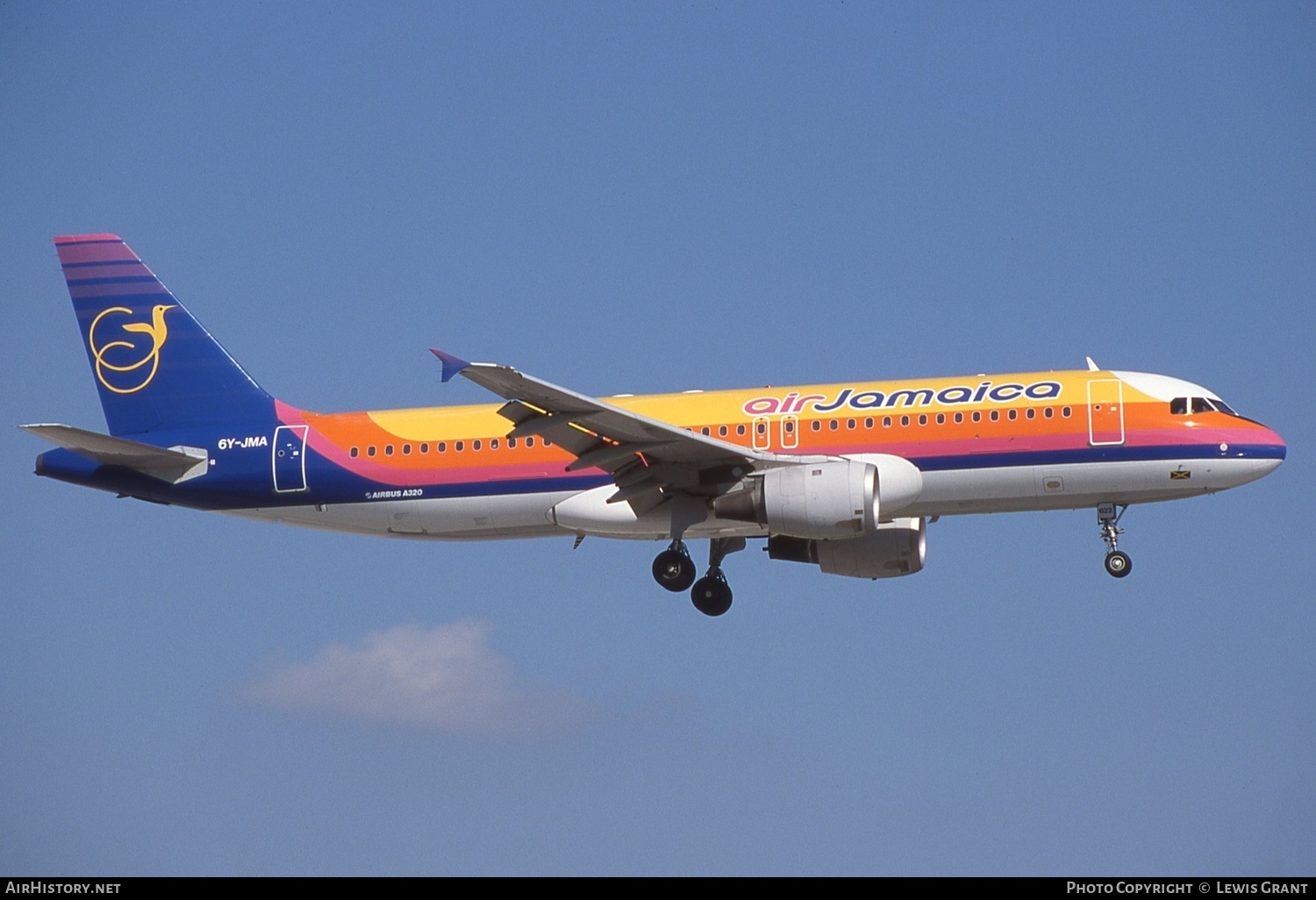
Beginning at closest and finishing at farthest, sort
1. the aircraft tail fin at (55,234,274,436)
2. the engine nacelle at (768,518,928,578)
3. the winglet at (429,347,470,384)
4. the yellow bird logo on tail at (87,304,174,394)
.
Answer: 1. the winglet at (429,347,470,384)
2. the engine nacelle at (768,518,928,578)
3. the aircraft tail fin at (55,234,274,436)
4. the yellow bird logo on tail at (87,304,174,394)

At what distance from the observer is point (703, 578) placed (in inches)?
1793

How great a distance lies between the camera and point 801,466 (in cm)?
4094

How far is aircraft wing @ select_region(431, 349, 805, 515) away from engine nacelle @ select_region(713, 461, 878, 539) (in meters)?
0.55

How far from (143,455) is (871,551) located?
17569 mm

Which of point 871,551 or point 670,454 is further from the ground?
point 670,454


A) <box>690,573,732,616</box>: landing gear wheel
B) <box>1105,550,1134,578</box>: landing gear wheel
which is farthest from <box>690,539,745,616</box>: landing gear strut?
<box>1105,550,1134,578</box>: landing gear wheel

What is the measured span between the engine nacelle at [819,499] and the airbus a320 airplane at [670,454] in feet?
0.13

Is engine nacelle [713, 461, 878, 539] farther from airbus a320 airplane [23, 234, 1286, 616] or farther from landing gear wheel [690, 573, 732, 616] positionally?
landing gear wheel [690, 573, 732, 616]

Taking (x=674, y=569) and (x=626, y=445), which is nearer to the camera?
(x=626, y=445)

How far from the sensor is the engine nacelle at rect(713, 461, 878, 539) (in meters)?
40.3

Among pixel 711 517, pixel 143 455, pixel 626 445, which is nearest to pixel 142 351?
pixel 143 455

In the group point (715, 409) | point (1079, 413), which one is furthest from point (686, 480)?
point (1079, 413)

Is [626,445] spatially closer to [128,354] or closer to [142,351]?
[142,351]

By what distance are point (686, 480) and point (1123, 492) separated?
9622 millimetres
